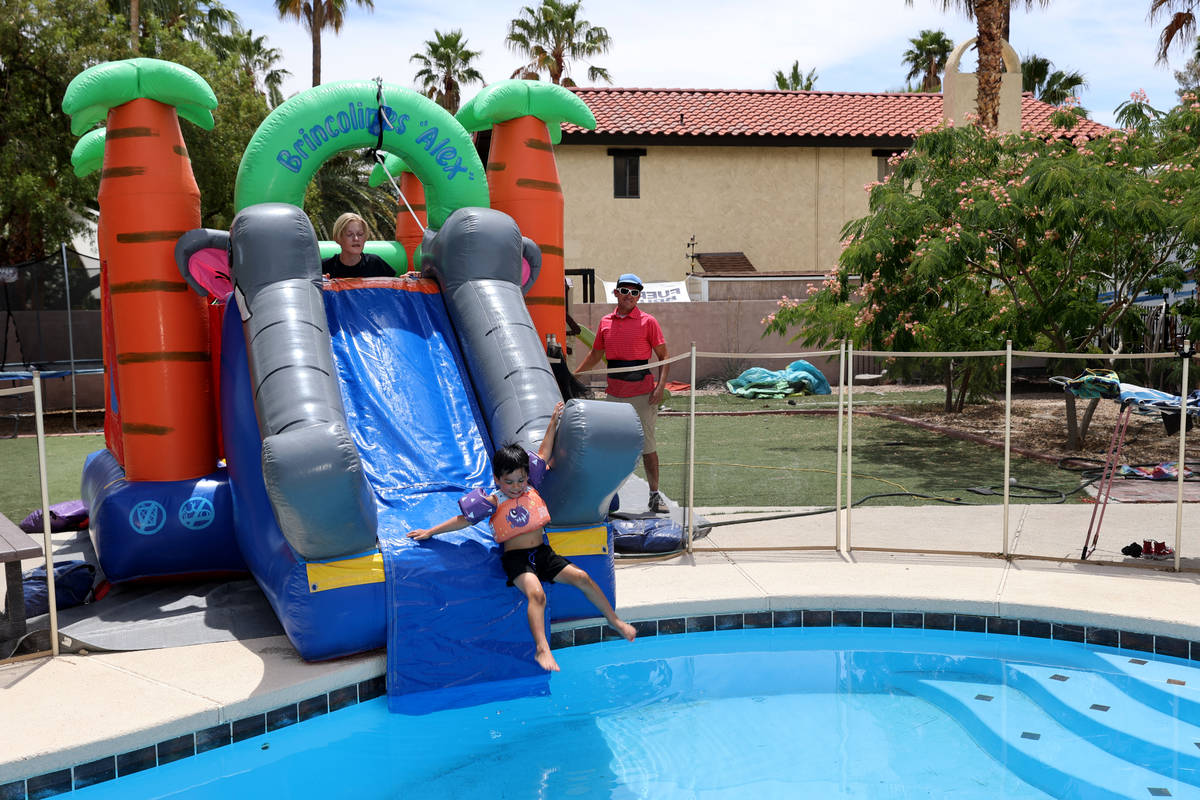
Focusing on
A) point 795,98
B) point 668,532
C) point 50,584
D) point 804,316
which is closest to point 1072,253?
point 804,316

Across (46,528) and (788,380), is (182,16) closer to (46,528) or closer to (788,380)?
(788,380)

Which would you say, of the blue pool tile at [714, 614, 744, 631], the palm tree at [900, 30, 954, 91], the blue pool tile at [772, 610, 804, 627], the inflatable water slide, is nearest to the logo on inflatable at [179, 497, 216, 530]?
the inflatable water slide

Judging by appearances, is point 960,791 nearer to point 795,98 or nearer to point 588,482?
point 588,482

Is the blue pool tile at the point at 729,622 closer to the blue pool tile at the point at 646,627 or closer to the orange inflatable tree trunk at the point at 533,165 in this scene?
the blue pool tile at the point at 646,627

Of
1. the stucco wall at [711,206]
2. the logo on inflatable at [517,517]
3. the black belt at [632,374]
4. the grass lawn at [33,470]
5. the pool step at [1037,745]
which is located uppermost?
the stucco wall at [711,206]

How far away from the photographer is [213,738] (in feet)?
14.2

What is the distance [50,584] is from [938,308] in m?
10.7

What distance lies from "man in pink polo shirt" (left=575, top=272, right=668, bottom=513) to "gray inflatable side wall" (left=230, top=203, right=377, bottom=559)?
8.34 feet

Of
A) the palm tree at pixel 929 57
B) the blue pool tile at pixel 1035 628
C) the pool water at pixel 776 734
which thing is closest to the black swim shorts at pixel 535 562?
the pool water at pixel 776 734

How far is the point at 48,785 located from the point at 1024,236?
431 inches

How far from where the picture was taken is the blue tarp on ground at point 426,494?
4.87 meters

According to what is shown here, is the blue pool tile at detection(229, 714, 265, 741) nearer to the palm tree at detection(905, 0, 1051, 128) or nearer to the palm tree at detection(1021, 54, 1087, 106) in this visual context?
the palm tree at detection(905, 0, 1051, 128)

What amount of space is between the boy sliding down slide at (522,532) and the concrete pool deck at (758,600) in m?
0.64

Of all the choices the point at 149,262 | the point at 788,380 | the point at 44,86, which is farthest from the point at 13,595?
the point at 788,380
